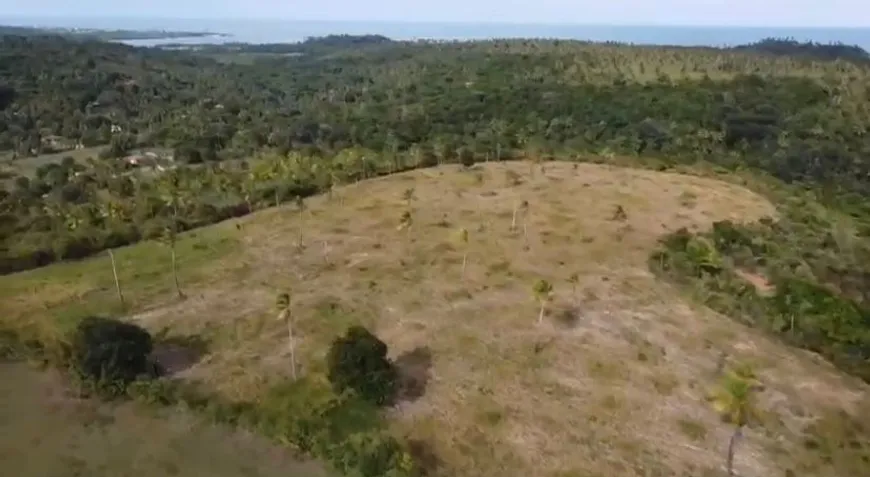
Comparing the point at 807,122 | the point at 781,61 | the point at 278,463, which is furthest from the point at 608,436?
the point at 781,61

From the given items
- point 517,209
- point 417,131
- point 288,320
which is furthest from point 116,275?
point 417,131

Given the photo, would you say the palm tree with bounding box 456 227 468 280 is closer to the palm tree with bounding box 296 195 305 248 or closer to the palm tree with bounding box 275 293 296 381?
the palm tree with bounding box 296 195 305 248

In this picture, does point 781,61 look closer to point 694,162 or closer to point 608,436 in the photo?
point 694,162

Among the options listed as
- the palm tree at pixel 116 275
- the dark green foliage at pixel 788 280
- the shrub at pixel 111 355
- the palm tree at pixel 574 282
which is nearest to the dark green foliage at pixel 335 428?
the shrub at pixel 111 355

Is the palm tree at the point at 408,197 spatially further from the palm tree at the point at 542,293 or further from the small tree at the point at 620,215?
the palm tree at the point at 542,293

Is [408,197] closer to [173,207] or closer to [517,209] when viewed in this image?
[517,209]
